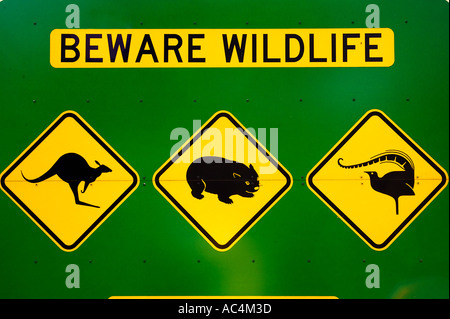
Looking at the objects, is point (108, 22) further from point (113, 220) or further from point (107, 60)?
point (113, 220)

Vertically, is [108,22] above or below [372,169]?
above

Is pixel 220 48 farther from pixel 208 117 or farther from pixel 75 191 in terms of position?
pixel 75 191

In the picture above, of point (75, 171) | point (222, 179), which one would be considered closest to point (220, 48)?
point (222, 179)

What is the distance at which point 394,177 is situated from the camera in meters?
1.91

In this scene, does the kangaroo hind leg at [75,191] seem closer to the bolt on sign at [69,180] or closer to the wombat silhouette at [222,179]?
the bolt on sign at [69,180]

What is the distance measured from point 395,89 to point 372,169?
1.44ft

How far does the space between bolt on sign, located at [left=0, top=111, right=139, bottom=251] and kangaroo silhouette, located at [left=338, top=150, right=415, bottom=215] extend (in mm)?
1187

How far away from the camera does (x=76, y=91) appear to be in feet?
6.43

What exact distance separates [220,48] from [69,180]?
1.04 m

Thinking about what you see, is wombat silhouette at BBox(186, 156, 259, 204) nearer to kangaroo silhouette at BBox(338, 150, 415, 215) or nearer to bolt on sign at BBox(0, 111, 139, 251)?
bolt on sign at BBox(0, 111, 139, 251)

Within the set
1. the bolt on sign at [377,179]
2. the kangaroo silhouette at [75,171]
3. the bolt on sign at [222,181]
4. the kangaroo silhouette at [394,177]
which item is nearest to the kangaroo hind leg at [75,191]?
the kangaroo silhouette at [75,171]

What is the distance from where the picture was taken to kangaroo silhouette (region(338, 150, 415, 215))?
6.25ft
